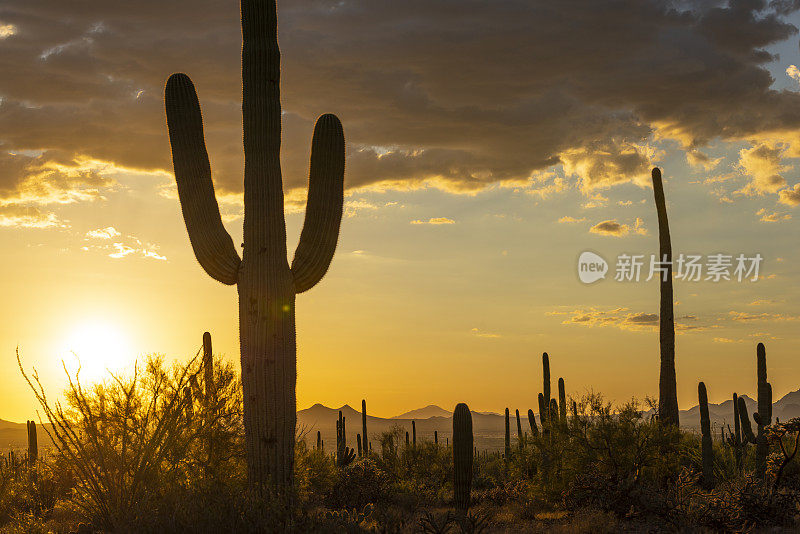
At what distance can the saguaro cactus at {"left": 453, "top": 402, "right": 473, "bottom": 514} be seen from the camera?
18.3 metres

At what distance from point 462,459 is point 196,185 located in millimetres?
9096

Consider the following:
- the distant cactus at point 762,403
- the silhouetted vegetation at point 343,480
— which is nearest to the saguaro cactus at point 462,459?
the silhouetted vegetation at point 343,480

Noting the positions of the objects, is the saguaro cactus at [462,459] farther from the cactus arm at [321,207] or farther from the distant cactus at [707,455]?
the distant cactus at [707,455]

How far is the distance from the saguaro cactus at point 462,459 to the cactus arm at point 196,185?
7310mm

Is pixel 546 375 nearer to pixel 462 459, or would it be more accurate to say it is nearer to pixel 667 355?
pixel 667 355

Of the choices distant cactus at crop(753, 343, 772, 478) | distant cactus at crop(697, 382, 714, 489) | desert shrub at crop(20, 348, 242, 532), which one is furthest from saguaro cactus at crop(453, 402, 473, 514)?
distant cactus at crop(753, 343, 772, 478)

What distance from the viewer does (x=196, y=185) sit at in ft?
47.3

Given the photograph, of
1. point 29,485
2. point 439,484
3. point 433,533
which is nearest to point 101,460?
point 433,533

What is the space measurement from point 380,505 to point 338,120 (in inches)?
435

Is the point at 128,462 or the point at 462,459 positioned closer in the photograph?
the point at 128,462

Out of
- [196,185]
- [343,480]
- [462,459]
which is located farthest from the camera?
[343,480]

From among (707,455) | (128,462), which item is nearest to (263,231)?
(128,462)

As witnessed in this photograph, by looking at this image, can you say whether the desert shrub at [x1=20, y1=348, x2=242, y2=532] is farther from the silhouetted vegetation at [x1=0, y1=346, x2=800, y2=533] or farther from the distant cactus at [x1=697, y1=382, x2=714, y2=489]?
the distant cactus at [x1=697, y1=382, x2=714, y2=489]

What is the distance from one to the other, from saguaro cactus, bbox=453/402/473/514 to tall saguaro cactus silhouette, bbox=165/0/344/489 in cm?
575
